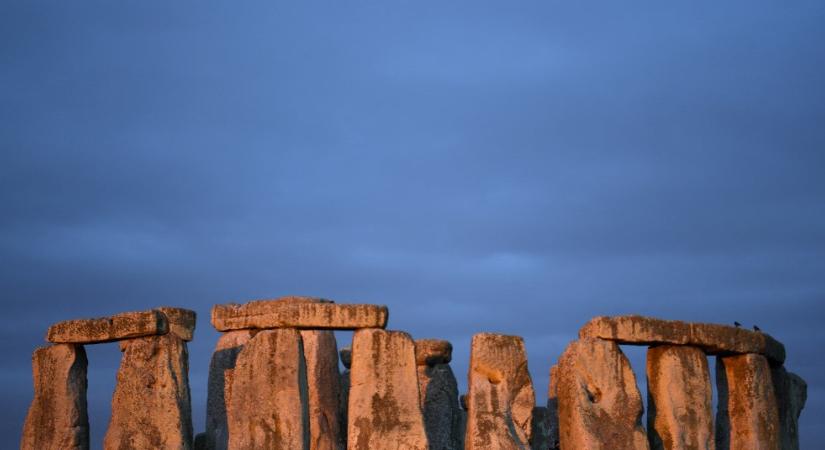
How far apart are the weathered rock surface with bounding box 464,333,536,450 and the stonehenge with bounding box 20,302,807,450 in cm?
2

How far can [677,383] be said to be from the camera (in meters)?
22.2

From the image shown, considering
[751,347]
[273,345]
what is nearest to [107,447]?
[273,345]

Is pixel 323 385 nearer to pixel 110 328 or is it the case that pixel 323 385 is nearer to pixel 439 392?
pixel 439 392


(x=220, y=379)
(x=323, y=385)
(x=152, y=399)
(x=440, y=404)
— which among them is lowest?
(x=152, y=399)

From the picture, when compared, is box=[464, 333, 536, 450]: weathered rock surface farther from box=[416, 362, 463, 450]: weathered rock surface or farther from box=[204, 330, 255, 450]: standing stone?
box=[204, 330, 255, 450]: standing stone

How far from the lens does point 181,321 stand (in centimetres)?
2327

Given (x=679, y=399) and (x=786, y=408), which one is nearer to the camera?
(x=679, y=399)

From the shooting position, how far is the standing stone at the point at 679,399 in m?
22.2

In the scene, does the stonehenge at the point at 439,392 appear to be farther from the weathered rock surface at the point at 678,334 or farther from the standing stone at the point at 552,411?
the weathered rock surface at the point at 678,334

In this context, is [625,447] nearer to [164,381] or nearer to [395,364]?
[395,364]

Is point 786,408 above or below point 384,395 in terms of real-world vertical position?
above

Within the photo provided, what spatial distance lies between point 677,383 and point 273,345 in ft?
18.1

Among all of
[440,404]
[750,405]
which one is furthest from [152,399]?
[750,405]

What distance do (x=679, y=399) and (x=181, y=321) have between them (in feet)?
23.1
